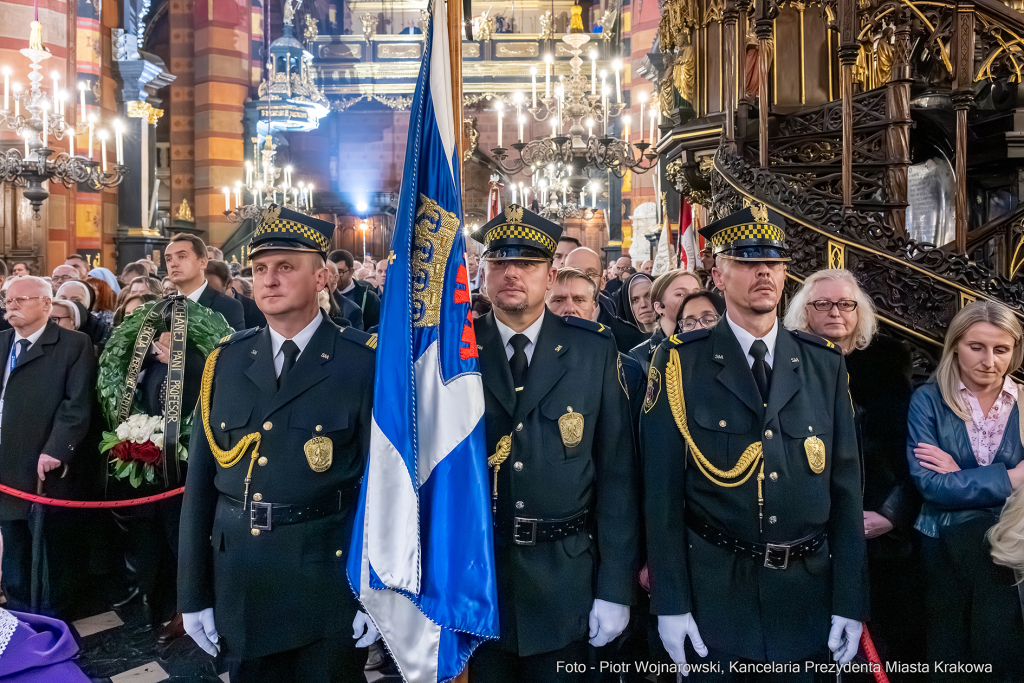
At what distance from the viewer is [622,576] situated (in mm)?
2354

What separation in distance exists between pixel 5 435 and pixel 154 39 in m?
19.0

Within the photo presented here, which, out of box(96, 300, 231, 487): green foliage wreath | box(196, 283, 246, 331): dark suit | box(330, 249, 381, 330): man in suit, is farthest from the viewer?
box(330, 249, 381, 330): man in suit

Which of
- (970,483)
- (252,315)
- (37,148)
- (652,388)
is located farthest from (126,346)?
(37,148)

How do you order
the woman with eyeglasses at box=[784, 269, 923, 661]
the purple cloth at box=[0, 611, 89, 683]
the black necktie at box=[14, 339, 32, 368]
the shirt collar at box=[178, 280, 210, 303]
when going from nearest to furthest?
the purple cloth at box=[0, 611, 89, 683] → the woman with eyeglasses at box=[784, 269, 923, 661] → the black necktie at box=[14, 339, 32, 368] → the shirt collar at box=[178, 280, 210, 303]

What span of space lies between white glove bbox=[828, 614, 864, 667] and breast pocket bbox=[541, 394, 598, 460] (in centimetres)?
93

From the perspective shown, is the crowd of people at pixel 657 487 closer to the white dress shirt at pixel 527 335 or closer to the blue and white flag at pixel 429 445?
the white dress shirt at pixel 527 335

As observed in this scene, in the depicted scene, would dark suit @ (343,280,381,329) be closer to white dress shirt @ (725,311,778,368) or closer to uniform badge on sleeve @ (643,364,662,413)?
uniform badge on sleeve @ (643,364,662,413)

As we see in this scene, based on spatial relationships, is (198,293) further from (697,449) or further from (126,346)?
(697,449)

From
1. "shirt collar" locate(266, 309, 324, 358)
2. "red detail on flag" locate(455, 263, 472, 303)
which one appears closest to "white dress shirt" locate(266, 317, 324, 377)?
"shirt collar" locate(266, 309, 324, 358)

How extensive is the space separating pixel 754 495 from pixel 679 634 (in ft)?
1.58

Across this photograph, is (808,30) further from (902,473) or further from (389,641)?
(389,641)

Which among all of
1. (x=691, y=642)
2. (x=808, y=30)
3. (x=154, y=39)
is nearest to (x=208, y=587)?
(x=691, y=642)

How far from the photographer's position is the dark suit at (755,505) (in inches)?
92.7

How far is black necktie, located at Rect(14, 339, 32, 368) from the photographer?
4.08 metres
